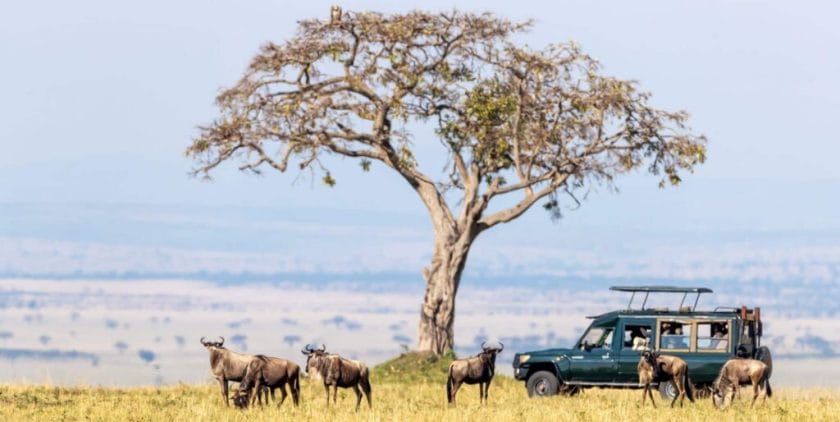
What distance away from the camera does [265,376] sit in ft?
96.6

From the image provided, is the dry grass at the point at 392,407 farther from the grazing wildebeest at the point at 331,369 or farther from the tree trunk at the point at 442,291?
the tree trunk at the point at 442,291

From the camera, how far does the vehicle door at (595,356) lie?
33.3 meters

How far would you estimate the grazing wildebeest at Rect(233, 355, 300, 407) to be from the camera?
96.4 feet

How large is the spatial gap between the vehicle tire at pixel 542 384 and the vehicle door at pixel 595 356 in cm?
49

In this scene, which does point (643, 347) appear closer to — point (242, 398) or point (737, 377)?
point (737, 377)

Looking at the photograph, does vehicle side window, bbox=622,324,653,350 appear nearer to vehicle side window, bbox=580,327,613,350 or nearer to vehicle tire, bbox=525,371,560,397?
vehicle side window, bbox=580,327,613,350

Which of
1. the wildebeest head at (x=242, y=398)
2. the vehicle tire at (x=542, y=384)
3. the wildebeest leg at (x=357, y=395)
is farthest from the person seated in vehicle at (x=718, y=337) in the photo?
the wildebeest head at (x=242, y=398)

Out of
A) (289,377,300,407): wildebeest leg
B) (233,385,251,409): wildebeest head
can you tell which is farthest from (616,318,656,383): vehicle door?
(233,385,251,409): wildebeest head

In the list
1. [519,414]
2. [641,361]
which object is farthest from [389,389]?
[519,414]

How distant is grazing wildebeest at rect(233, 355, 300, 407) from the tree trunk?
609 inches

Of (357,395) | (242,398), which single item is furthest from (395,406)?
(242,398)

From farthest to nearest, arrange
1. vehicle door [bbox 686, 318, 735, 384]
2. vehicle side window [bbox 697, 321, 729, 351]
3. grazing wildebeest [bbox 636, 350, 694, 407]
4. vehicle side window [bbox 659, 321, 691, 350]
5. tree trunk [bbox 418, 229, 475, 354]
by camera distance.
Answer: tree trunk [bbox 418, 229, 475, 354], vehicle side window [bbox 659, 321, 691, 350], vehicle side window [bbox 697, 321, 729, 351], vehicle door [bbox 686, 318, 735, 384], grazing wildebeest [bbox 636, 350, 694, 407]

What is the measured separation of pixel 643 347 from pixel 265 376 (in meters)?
8.62

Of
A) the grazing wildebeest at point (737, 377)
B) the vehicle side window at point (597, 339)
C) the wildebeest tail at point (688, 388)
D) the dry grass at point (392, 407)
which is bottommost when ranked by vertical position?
the dry grass at point (392, 407)
